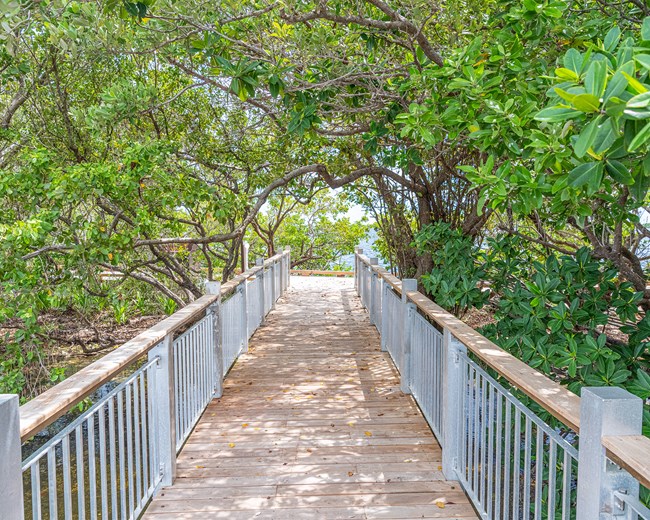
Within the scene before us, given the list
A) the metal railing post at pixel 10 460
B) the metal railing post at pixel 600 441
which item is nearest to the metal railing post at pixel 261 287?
the metal railing post at pixel 10 460

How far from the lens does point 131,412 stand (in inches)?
118

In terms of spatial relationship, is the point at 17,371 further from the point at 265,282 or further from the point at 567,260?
the point at 567,260

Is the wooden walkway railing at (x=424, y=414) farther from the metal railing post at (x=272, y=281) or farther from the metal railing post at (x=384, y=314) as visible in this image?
the metal railing post at (x=272, y=281)

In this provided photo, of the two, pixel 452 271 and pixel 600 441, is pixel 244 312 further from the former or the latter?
pixel 600 441

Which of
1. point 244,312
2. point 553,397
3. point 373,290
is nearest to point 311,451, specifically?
point 553,397

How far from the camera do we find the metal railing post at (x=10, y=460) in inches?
54.7

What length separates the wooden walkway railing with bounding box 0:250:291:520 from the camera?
5.03 ft

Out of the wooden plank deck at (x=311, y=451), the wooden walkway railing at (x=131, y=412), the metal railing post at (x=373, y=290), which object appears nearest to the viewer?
the wooden walkway railing at (x=131, y=412)

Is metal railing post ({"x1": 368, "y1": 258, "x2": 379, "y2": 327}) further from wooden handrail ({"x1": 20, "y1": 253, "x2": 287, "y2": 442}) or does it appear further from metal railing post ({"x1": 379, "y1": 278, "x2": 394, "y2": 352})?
wooden handrail ({"x1": 20, "y1": 253, "x2": 287, "y2": 442})

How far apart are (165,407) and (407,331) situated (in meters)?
2.30

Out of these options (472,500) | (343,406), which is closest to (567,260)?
(472,500)

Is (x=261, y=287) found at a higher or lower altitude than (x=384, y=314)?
higher

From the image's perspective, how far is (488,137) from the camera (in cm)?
260

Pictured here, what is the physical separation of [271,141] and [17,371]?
5.41 meters
